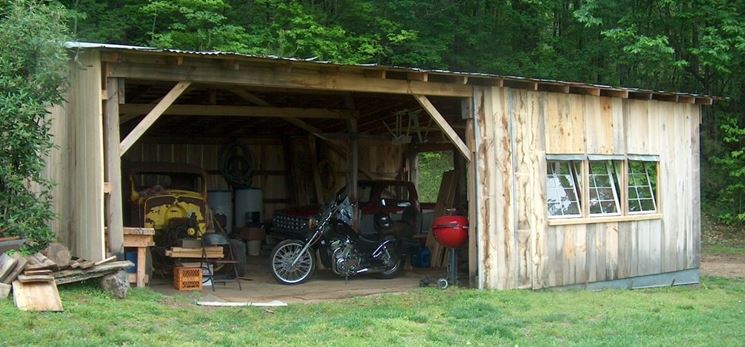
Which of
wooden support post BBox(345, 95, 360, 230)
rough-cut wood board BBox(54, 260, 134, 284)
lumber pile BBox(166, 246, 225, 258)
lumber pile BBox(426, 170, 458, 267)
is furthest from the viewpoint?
lumber pile BBox(426, 170, 458, 267)

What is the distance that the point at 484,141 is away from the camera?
36.5 ft

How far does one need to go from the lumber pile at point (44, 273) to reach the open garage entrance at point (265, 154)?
0.43 meters

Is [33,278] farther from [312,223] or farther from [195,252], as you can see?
[312,223]

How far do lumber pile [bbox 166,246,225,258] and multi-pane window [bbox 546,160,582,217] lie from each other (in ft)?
15.0

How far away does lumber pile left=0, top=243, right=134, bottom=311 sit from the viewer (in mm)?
7926

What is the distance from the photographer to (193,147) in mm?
16281

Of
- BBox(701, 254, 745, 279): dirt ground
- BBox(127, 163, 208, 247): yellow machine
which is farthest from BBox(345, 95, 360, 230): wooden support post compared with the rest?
BBox(701, 254, 745, 279): dirt ground

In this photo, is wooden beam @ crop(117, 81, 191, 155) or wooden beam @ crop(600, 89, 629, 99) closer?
wooden beam @ crop(117, 81, 191, 155)

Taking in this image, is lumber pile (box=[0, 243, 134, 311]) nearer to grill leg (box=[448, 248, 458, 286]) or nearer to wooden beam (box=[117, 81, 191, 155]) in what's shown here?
wooden beam (box=[117, 81, 191, 155])

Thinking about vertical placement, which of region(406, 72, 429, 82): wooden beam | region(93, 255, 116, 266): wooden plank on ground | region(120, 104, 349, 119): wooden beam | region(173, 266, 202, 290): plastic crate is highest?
region(406, 72, 429, 82): wooden beam

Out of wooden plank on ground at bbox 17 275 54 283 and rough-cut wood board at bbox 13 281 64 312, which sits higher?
wooden plank on ground at bbox 17 275 54 283

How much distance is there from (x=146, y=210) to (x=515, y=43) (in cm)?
1519

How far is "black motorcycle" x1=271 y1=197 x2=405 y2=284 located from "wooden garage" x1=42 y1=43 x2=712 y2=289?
4.84 ft

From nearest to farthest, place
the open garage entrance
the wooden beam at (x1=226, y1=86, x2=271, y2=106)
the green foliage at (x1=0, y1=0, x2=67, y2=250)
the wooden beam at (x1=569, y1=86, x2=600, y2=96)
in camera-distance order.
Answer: the green foliage at (x1=0, y1=0, x2=67, y2=250) < the open garage entrance < the wooden beam at (x1=569, y1=86, x2=600, y2=96) < the wooden beam at (x1=226, y1=86, x2=271, y2=106)
